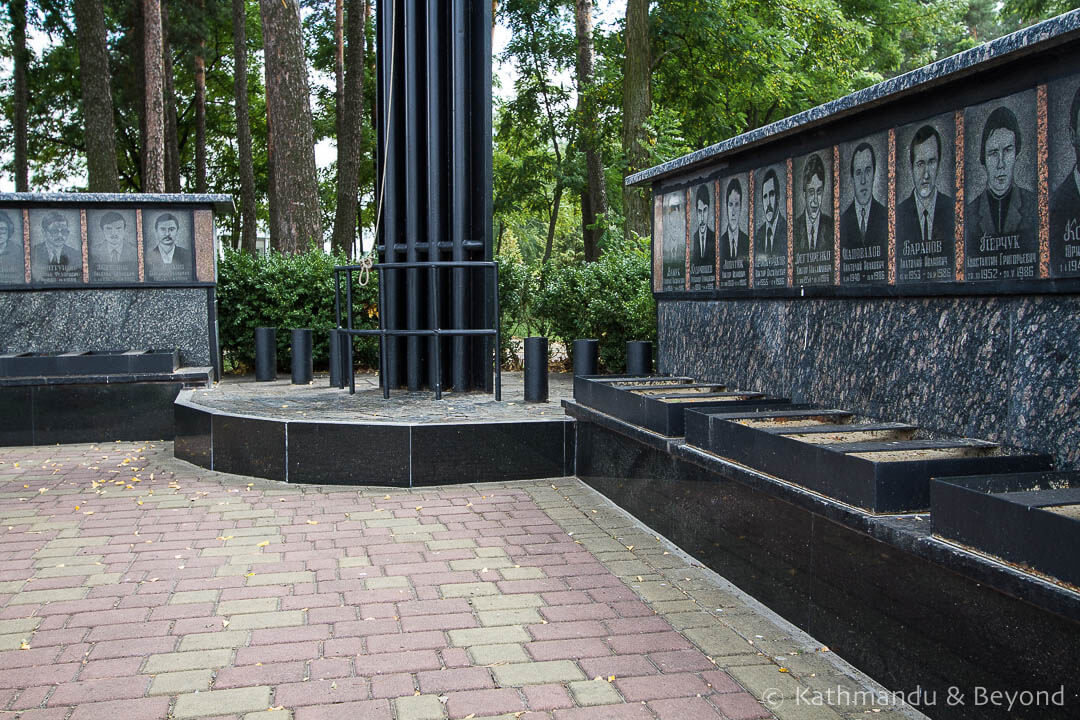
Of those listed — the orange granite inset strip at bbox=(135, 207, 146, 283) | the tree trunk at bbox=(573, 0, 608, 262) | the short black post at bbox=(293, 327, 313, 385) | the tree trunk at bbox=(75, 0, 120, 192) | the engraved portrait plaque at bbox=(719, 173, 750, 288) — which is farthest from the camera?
the tree trunk at bbox=(573, 0, 608, 262)

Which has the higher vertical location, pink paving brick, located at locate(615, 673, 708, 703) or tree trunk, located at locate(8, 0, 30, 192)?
tree trunk, located at locate(8, 0, 30, 192)

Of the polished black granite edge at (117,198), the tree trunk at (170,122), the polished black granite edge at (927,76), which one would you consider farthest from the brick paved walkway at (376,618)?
the tree trunk at (170,122)

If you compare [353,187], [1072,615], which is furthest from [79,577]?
[353,187]

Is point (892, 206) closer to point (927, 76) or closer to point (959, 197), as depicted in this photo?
point (959, 197)

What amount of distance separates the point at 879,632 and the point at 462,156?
691cm

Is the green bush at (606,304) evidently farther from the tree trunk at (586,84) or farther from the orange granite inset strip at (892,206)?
the tree trunk at (586,84)

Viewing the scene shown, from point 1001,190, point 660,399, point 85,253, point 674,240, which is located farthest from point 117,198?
point 1001,190

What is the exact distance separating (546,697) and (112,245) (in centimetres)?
914

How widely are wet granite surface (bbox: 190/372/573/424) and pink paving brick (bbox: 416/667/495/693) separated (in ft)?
12.1

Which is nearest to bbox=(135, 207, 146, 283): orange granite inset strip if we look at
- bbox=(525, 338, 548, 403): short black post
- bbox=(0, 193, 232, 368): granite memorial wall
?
bbox=(0, 193, 232, 368): granite memorial wall

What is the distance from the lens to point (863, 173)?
16.8 feet

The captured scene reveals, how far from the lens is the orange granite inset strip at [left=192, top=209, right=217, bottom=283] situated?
1100 centimetres

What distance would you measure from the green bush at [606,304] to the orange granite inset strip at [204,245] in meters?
4.31

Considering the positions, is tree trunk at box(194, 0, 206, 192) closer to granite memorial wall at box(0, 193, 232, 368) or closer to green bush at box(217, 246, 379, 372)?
green bush at box(217, 246, 379, 372)
